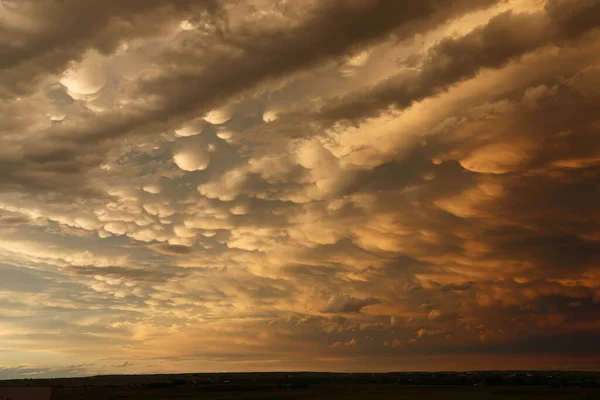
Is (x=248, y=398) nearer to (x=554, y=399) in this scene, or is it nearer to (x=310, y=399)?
(x=310, y=399)

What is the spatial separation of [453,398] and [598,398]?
38594 mm

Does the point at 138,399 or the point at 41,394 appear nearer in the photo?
the point at 41,394

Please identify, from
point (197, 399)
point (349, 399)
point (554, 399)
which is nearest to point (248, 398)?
point (197, 399)

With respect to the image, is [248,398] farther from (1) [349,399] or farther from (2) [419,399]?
(2) [419,399]

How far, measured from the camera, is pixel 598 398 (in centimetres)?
15462

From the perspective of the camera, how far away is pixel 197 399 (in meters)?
162

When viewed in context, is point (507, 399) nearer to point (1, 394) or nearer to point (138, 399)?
point (138, 399)

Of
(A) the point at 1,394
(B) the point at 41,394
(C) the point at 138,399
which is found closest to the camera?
(A) the point at 1,394

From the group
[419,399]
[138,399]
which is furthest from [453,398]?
[138,399]

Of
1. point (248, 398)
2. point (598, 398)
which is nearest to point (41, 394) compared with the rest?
point (248, 398)

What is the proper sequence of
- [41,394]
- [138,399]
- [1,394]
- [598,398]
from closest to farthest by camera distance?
[1,394]
[41,394]
[598,398]
[138,399]

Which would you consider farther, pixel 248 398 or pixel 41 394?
pixel 248 398

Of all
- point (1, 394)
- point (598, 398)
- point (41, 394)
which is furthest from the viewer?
point (598, 398)

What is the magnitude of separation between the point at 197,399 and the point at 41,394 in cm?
4319
